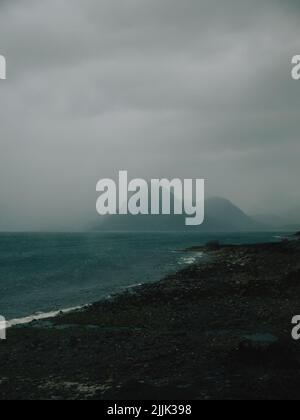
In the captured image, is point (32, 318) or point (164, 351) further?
point (32, 318)

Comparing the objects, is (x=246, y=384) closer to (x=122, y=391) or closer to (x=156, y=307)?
(x=122, y=391)

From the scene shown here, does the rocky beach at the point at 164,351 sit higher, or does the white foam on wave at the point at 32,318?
the rocky beach at the point at 164,351

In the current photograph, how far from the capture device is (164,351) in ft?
61.0

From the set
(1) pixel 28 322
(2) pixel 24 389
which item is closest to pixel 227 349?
(2) pixel 24 389

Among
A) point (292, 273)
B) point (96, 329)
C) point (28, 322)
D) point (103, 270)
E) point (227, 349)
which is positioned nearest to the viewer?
point (227, 349)

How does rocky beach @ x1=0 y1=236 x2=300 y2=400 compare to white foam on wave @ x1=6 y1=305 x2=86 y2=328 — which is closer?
rocky beach @ x1=0 y1=236 x2=300 y2=400

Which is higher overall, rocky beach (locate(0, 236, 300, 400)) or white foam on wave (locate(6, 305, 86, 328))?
rocky beach (locate(0, 236, 300, 400))

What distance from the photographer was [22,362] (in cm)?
1834

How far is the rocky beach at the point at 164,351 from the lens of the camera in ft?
46.6

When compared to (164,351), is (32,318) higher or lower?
lower

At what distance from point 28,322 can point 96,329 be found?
674cm

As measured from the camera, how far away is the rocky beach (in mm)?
14195

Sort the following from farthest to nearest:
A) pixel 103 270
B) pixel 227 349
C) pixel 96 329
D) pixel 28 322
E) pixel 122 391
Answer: pixel 103 270 → pixel 28 322 → pixel 96 329 → pixel 227 349 → pixel 122 391

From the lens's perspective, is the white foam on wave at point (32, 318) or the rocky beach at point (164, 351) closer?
the rocky beach at point (164, 351)
